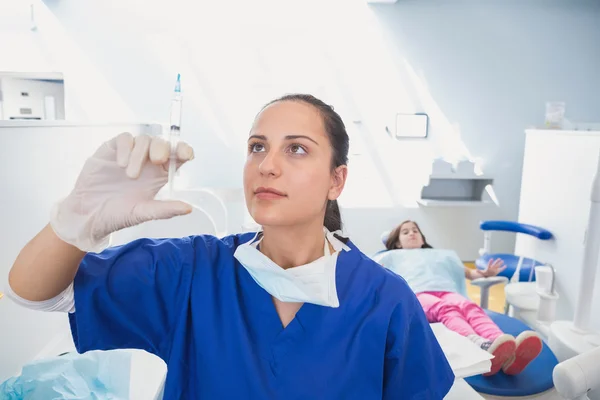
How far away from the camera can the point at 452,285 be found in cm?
235

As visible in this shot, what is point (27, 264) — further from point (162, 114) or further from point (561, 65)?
point (561, 65)

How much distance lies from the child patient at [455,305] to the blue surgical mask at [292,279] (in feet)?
2.91

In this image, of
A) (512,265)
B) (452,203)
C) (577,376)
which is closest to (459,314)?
(512,265)

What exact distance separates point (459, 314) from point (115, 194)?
1722 mm

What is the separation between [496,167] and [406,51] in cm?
127

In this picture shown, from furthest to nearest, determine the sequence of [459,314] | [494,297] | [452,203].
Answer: [452,203] → [494,297] → [459,314]

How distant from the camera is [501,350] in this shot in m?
1.57

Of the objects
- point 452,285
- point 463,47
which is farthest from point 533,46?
point 452,285

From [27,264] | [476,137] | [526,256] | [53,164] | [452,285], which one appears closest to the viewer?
[27,264]

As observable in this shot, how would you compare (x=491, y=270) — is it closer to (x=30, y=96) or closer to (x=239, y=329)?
(x=239, y=329)

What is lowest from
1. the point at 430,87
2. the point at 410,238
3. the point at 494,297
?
the point at 494,297

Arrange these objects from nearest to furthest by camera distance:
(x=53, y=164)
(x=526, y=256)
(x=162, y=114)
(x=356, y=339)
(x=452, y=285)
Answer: (x=356, y=339)
(x=53, y=164)
(x=452, y=285)
(x=526, y=256)
(x=162, y=114)

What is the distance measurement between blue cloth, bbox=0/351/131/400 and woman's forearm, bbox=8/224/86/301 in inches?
11.9

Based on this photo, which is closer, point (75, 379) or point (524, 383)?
point (75, 379)
